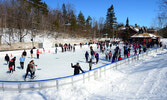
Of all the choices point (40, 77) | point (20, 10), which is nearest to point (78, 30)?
point (20, 10)

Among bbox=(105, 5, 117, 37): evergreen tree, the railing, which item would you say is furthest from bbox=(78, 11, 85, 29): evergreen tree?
the railing

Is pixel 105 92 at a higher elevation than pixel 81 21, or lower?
lower

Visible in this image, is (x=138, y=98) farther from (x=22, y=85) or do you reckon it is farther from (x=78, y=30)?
(x=78, y=30)

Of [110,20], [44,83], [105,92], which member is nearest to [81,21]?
[110,20]

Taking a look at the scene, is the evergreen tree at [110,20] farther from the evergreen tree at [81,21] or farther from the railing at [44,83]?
the railing at [44,83]

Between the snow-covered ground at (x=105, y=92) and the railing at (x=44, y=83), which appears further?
the railing at (x=44, y=83)

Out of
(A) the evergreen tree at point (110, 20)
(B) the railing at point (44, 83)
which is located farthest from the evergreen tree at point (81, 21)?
(B) the railing at point (44, 83)

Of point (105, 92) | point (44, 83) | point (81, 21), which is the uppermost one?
point (81, 21)

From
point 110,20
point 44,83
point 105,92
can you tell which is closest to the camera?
point 44,83

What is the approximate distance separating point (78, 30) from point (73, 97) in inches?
1838

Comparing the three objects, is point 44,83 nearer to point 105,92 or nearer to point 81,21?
point 105,92

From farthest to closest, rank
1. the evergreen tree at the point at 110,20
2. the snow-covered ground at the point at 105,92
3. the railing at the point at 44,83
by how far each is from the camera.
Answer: the evergreen tree at the point at 110,20, the railing at the point at 44,83, the snow-covered ground at the point at 105,92

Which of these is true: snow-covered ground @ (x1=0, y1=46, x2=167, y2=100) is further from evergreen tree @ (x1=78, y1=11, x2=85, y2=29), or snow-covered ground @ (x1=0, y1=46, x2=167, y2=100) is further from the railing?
evergreen tree @ (x1=78, y1=11, x2=85, y2=29)

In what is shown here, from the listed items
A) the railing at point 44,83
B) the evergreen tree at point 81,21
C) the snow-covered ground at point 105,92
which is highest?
the evergreen tree at point 81,21
